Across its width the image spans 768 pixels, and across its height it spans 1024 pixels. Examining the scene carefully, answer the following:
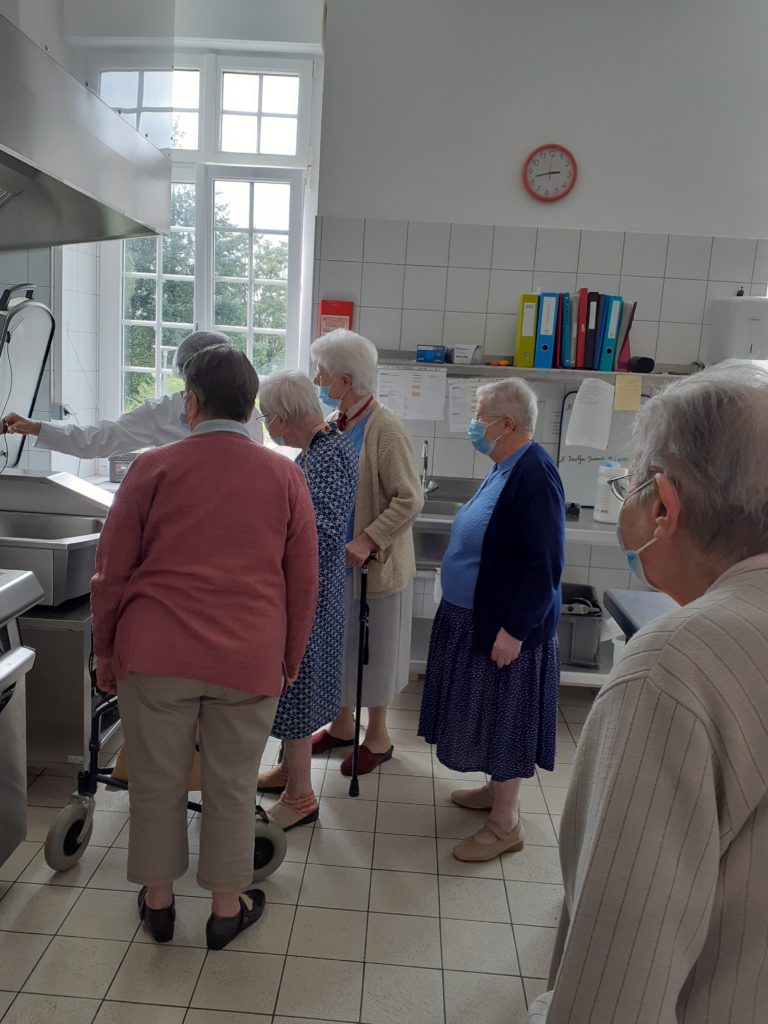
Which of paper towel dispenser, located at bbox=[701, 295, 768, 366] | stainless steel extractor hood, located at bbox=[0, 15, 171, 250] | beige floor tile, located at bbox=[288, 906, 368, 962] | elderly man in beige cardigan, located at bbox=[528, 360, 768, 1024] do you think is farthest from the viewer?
paper towel dispenser, located at bbox=[701, 295, 768, 366]

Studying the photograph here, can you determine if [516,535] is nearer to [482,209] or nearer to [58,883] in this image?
[58,883]

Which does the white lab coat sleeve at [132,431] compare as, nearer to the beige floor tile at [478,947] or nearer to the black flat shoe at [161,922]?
the black flat shoe at [161,922]

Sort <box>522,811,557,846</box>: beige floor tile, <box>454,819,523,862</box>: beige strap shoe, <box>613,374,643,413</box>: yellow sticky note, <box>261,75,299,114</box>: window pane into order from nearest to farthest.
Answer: <box>454,819,523,862</box>: beige strap shoe
<box>522,811,557,846</box>: beige floor tile
<box>613,374,643,413</box>: yellow sticky note
<box>261,75,299,114</box>: window pane

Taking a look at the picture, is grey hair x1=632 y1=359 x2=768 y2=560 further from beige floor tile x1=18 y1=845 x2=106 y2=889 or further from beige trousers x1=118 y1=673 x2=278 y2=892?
beige floor tile x1=18 y1=845 x2=106 y2=889

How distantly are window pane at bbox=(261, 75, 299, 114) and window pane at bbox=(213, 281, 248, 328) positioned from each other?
0.85 metres

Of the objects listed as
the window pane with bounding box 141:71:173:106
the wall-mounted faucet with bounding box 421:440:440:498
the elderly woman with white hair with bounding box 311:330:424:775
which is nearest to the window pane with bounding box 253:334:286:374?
the wall-mounted faucet with bounding box 421:440:440:498

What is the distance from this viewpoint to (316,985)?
1.65 metres

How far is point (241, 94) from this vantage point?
372 centimetres

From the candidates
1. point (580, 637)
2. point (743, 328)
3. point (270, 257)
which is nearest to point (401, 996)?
point (580, 637)

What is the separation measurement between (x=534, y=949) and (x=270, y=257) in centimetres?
320

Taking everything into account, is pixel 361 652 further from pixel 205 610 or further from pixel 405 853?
pixel 205 610

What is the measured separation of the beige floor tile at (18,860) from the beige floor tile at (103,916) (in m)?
0.21

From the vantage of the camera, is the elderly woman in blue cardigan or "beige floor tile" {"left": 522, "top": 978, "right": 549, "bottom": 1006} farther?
the elderly woman in blue cardigan

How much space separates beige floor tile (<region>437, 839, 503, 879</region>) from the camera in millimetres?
2084
